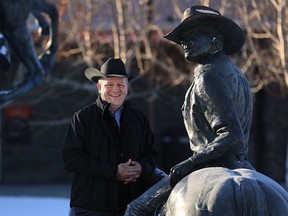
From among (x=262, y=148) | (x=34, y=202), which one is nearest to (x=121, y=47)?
(x=34, y=202)

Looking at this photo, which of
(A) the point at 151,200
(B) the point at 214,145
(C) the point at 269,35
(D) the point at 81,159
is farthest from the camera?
(C) the point at 269,35

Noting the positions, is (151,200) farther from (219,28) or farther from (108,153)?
(219,28)

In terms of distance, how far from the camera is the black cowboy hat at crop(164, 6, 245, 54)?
14.9ft

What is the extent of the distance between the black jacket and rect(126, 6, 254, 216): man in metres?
0.56

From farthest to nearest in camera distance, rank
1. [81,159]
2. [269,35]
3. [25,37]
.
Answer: [269,35] < [25,37] < [81,159]

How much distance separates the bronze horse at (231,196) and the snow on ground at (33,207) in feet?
25.6

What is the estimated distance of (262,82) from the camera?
1481cm

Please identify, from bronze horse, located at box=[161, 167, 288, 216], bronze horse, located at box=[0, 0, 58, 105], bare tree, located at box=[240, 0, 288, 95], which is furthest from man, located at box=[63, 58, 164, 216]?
bare tree, located at box=[240, 0, 288, 95]

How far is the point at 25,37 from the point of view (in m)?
7.83

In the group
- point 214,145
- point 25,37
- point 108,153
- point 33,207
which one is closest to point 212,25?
point 214,145

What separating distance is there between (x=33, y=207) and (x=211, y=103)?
9436mm

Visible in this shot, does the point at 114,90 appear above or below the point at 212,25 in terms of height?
below

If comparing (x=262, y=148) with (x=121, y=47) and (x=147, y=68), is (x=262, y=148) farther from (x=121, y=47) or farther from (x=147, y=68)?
(x=121, y=47)

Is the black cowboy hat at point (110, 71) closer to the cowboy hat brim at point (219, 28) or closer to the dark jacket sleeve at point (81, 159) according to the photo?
the dark jacket sleeve at point (81, 159)
